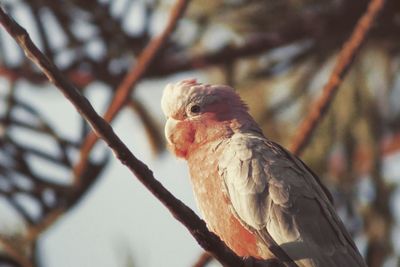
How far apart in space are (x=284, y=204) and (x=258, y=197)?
0.12 metres

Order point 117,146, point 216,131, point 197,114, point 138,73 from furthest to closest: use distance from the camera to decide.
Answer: point 138,73, point 197,114, point 216,131, point 117,146

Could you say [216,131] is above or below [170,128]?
below

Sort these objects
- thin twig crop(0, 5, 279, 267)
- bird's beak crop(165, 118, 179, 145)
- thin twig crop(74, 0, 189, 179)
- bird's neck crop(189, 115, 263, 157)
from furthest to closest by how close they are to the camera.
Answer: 1. thin twig crop(74, 0, 189, 179)
2. bird's beak crop(165, 118, 179, 145)
3. bird's neck crop(189, 115, 263, 157)
4. thin twig crop(0, 5, 279, 267)

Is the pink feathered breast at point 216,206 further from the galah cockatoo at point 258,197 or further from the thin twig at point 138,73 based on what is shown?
the thin twig at point 138,73

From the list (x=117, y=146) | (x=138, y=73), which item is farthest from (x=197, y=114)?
(x=117, y=146)

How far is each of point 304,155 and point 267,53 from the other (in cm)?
73

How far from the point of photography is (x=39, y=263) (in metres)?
5.41

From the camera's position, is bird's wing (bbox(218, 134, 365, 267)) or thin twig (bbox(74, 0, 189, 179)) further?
thin twig (bbox(74, 0, 189, 179))

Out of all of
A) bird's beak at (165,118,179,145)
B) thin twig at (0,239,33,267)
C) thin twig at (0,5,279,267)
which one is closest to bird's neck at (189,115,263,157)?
bird's beak at (165,118,179,145)

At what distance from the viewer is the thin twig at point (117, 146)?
3.15 metres

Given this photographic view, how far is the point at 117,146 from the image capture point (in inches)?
127

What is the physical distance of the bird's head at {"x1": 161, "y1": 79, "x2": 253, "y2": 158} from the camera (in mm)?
4852

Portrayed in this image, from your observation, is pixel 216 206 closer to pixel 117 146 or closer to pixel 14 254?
pixel 117 146

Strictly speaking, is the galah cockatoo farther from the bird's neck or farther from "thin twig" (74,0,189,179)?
"thin twig" (74,0,189,179)
